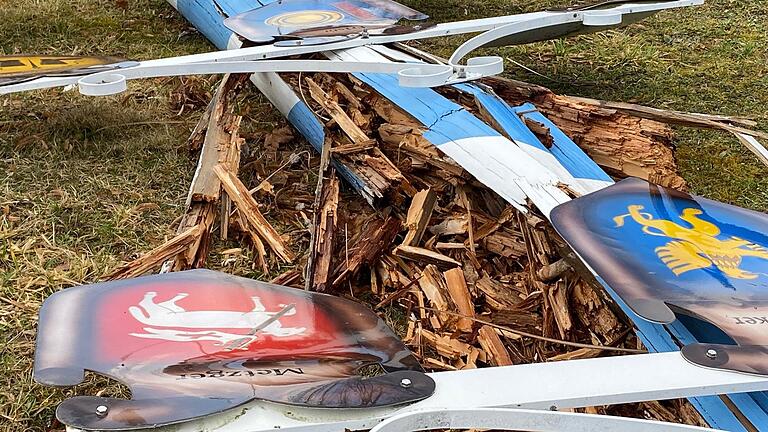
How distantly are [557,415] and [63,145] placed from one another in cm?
260

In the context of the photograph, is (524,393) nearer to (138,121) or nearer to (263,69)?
(263,69)

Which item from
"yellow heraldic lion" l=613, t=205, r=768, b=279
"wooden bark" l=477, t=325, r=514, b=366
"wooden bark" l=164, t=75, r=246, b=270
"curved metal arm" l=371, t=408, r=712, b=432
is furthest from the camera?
"wooden bark" l=164, t=75, r=246, b=270

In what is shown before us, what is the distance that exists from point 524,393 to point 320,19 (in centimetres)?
240

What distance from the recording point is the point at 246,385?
1407 mm

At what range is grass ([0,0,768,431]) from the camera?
255 cm

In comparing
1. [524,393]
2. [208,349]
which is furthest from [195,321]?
[524,393]

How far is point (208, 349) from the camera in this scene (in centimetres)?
155

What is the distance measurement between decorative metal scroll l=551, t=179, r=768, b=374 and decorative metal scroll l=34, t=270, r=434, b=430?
1.52 feet

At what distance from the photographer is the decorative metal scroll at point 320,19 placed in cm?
327

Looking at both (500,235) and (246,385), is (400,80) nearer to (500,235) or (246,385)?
(500,235)

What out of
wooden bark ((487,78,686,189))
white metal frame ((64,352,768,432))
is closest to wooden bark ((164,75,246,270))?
wooden bark ((487,78,686,189))

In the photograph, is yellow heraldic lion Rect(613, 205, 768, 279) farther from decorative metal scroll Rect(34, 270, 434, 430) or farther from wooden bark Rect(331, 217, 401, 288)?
wooden bark Rect(331, 217, 401, 288)

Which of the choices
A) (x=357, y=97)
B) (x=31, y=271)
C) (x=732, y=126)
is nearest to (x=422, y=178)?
(x=357, y=97)

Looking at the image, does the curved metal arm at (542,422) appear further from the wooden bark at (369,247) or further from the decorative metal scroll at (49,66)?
the decorative metal scroll at (49,66)
